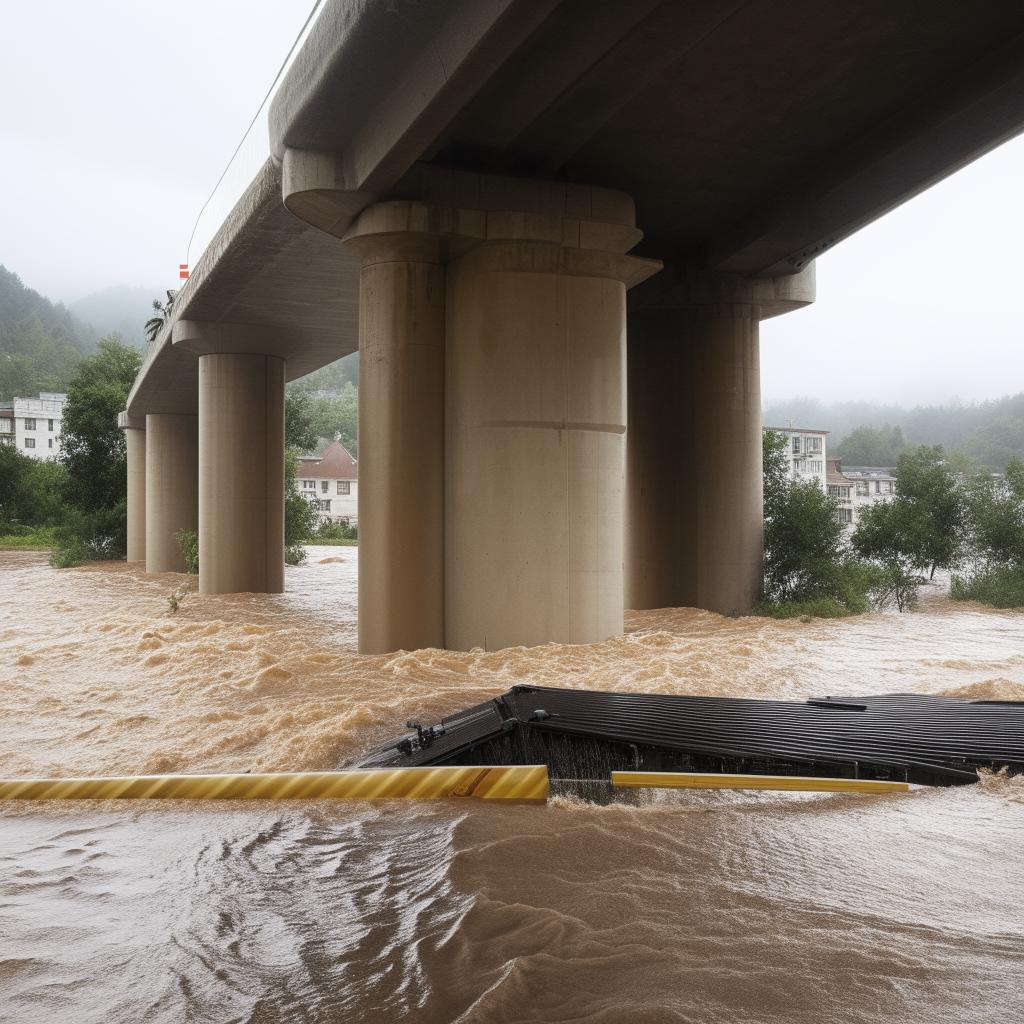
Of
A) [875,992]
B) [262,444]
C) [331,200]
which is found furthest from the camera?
[262,444]

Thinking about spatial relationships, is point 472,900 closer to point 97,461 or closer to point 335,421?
point 97,461

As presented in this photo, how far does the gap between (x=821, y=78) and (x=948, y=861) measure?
9782 millimetres

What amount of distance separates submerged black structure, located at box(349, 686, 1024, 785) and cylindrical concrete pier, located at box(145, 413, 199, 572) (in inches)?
991

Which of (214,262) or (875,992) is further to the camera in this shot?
(214,262)

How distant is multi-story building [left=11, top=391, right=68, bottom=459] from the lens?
4284 inches

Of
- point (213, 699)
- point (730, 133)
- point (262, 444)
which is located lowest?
point (213, 699)

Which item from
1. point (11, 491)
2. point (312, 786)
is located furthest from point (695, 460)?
point (11, 491)

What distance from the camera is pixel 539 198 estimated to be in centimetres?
1327

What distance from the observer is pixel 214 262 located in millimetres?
17516

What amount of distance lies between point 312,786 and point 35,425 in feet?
383

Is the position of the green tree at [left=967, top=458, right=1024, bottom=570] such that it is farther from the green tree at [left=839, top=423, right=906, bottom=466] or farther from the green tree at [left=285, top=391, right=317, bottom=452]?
the green tree at [left=839, top=423, right=906, bottom=466]

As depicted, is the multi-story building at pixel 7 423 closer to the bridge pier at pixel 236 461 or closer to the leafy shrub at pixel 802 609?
the bridge pier at pixel 236 461

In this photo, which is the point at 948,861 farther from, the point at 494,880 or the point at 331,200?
the point at 331,200

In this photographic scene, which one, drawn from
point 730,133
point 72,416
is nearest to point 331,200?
point 730,133
